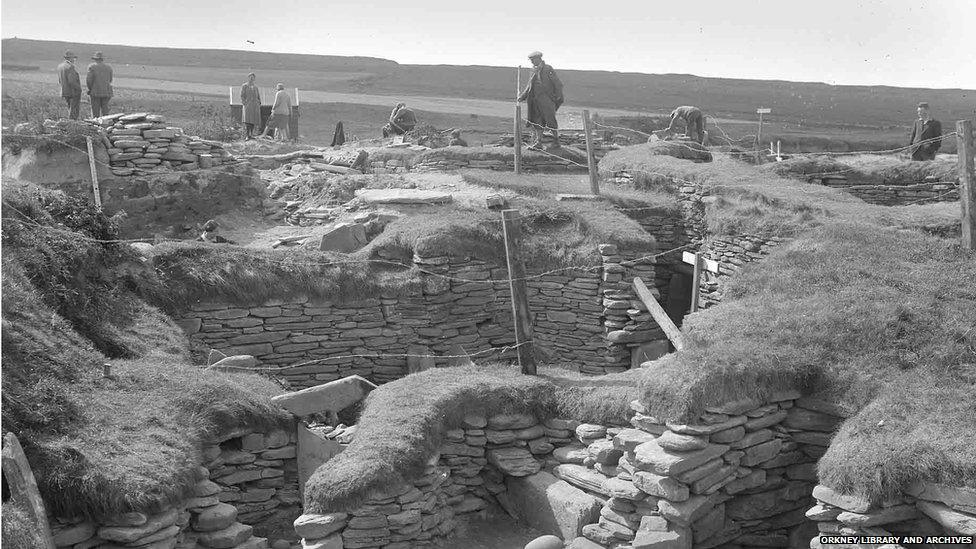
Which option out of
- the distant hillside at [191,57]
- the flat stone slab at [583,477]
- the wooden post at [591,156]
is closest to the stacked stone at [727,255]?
the wooden post at [591,156]

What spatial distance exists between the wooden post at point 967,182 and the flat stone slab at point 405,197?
290 inches

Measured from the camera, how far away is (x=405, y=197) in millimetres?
16109

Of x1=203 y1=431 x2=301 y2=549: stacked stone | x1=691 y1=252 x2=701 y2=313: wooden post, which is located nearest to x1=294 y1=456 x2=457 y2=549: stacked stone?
x1=203 y1=431 x2=301 y2=549: stacked stone

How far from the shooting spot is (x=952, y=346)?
10.2 m

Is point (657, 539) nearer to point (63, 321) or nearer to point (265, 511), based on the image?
point (265, 511)

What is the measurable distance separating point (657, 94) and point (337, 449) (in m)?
47.8

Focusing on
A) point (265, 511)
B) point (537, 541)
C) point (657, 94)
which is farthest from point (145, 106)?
point (657, 94)

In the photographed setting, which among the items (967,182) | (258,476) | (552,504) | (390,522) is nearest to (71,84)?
(258,476)

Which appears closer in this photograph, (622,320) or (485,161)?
(622,320)

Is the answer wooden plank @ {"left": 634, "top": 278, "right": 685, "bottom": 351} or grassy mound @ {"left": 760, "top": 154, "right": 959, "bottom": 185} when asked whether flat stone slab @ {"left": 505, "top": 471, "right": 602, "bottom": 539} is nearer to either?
wooden plank @ {"left": 634, "top": 278, "right": 685, "bottom": 351}

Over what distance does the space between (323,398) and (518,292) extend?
2586 millimetres

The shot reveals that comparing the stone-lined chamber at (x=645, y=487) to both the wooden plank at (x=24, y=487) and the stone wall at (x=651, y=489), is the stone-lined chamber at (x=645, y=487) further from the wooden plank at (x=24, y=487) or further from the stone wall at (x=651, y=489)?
the wooden plank at (x=24, y=487)

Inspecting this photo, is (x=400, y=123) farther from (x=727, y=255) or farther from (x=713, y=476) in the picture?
(x=713, y=476)

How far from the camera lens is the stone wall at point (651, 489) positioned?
966 cm
